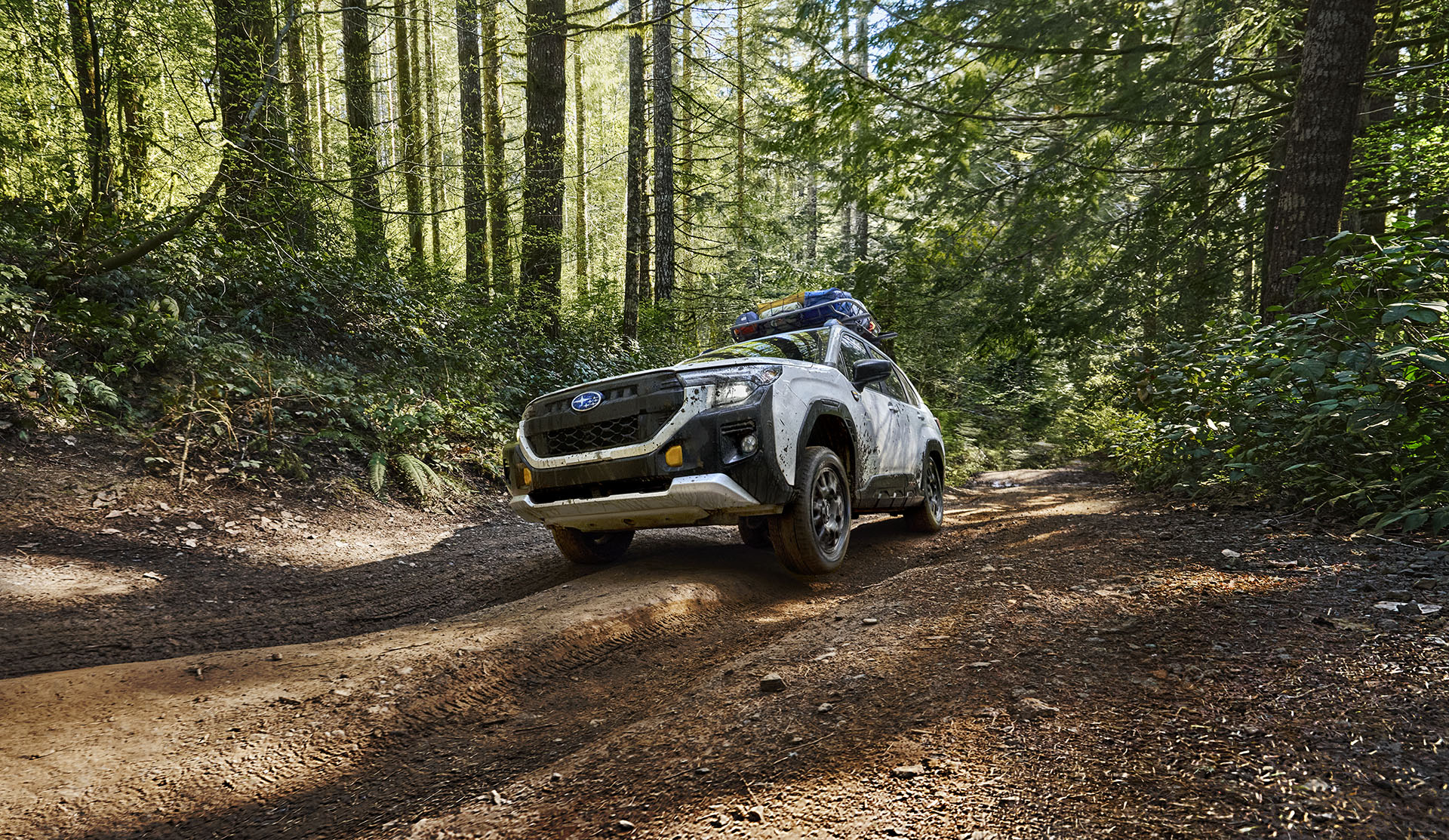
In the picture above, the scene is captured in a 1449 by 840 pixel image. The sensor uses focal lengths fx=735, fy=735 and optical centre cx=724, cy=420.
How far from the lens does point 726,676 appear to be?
121 inches

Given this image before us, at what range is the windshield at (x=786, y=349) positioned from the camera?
18.8 feet

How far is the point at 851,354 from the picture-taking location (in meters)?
6.42

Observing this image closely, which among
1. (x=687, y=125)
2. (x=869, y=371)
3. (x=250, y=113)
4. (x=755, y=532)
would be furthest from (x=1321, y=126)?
(x=687, y=125)

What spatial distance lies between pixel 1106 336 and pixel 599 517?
7.94 m

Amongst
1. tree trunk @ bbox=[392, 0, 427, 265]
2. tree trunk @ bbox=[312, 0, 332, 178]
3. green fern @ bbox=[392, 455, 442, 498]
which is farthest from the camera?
tree trunk @ bbox=[312, 0, 332, 178]

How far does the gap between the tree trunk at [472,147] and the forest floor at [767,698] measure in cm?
629

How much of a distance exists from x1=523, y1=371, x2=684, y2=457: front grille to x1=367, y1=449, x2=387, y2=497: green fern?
3.81 m

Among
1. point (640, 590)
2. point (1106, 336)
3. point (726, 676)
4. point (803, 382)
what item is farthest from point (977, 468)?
point (726, 676)

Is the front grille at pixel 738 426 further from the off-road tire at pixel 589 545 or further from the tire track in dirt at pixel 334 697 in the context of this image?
the off-road tire at pixel 589 545

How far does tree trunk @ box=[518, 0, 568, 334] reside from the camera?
1248 centimetres

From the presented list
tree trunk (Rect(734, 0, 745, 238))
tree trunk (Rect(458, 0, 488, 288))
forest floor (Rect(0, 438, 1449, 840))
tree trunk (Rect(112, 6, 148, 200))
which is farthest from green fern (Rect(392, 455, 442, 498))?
tree trunk (Rect(734, 0, 745, 238))

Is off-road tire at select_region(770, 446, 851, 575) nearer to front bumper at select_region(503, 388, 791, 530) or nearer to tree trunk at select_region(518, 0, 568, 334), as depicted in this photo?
front bumper at select_region(503, 388, 791, 530)

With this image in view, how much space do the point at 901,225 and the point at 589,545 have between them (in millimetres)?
6528

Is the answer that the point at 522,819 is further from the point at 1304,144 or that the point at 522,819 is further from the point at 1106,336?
the point at 1106,336
